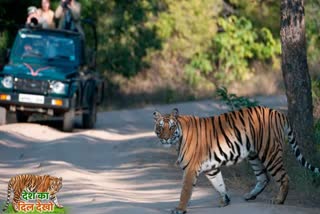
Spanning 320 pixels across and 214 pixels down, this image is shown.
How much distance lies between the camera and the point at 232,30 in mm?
39969

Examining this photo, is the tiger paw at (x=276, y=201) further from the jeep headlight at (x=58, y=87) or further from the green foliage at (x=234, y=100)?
the jeep headlight at (x=58, y=87)

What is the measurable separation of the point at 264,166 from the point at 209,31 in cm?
2869

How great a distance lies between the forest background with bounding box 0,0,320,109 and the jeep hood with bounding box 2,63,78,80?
30.2 feet

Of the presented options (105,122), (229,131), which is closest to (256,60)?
(105,122)

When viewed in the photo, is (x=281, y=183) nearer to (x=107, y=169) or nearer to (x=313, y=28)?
(x=107, y=169)

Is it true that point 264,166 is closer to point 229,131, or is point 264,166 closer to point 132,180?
point 229,131

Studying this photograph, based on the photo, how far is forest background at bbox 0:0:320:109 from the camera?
106ft

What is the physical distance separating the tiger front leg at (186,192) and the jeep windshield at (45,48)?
11.8 m

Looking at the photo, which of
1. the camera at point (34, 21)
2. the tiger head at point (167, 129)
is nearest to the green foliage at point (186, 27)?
the camera at point (34, 21)

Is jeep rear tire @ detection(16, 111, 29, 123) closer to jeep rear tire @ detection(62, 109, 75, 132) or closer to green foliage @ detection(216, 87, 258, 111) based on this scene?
jeep rear tire @ detection(62, 109, 75, 132)

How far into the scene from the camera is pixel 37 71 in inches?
816

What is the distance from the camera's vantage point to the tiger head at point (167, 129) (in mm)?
10094

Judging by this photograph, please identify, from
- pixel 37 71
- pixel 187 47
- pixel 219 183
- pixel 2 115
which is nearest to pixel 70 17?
pixel 37 71

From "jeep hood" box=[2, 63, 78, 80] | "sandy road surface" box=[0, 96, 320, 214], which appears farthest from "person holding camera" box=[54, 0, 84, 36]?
"sandy road surface" box=[0, 96, 320, 214]
